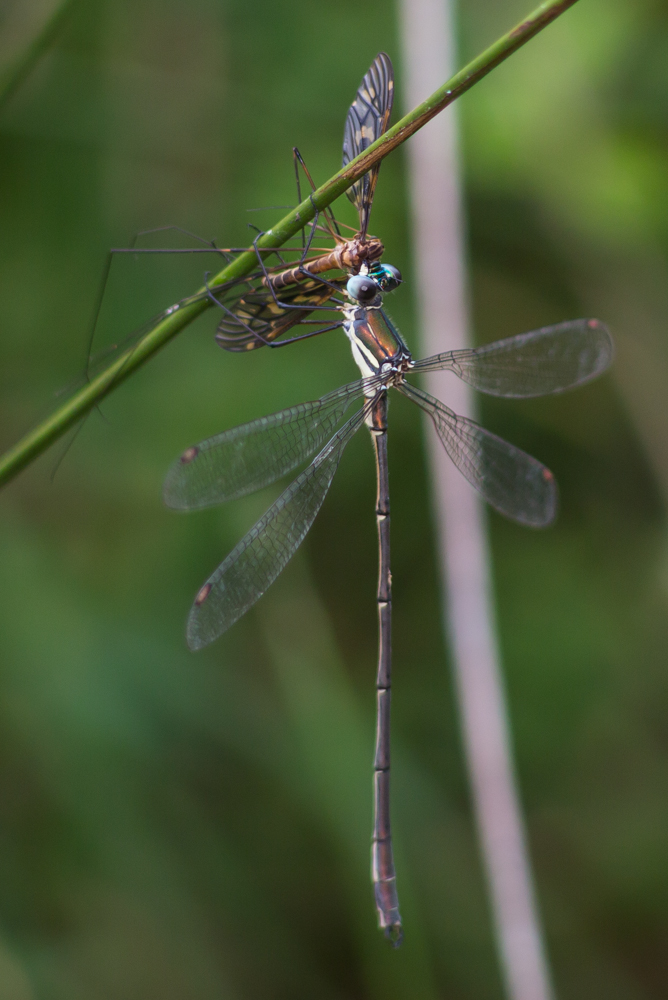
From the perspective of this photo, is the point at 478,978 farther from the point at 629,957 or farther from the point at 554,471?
the point at 554,471

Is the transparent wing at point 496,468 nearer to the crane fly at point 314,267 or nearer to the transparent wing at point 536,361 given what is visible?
the transparent wing at point 536,361

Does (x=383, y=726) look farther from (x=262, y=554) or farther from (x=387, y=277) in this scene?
(x=387, y=277)

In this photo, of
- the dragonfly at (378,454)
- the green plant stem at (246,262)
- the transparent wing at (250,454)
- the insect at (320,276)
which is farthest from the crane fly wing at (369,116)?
the transparent wing at (250,454)

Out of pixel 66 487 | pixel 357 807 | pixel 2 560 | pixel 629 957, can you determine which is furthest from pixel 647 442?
pixel 2 560

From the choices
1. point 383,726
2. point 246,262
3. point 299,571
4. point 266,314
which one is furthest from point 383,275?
point 299,571

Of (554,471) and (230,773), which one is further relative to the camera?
(554,471)

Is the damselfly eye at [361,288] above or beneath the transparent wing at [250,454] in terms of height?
above
